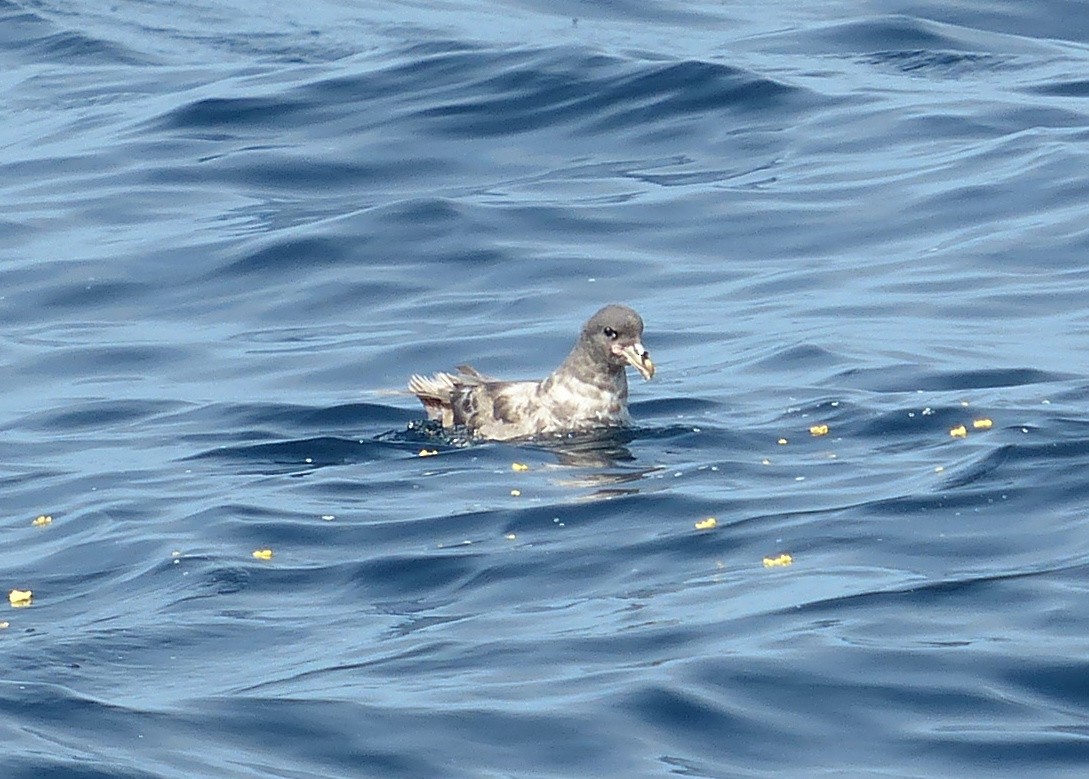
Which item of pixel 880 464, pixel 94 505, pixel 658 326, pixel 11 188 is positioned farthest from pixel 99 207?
pixel 880 464

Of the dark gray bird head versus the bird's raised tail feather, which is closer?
the dark gray bird head

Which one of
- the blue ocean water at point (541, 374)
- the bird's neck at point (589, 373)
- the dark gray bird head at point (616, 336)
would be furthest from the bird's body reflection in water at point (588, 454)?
the dark gray bird head at point (616, 336)

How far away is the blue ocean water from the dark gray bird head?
1.61 ft

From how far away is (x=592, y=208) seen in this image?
720 inches

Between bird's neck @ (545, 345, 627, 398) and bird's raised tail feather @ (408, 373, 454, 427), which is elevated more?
bird's neck @ (545, 345, 627, 398)

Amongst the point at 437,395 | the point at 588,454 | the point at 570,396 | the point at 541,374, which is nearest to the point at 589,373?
the point at 570,396

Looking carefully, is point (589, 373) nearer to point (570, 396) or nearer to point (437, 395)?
point (570, 396)

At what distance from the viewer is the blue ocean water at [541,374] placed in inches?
299

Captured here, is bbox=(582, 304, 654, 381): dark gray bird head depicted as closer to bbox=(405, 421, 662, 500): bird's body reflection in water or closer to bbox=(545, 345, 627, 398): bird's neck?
bbox=(545, 345, 627, 398): bird's neck

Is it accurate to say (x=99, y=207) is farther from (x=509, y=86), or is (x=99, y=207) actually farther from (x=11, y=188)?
(x=509, y=86)

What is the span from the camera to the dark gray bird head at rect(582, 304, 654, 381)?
12.3 meters

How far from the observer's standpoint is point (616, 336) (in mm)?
12359

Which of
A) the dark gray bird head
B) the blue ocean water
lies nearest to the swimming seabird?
the dark gray bird head

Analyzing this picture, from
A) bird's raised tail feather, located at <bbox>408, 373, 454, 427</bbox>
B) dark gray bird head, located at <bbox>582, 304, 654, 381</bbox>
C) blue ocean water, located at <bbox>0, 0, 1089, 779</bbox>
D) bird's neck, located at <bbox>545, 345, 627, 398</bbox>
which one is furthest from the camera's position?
bird's raised tail feather, located at <bbox>408, 373, 454, 427</bbox>
